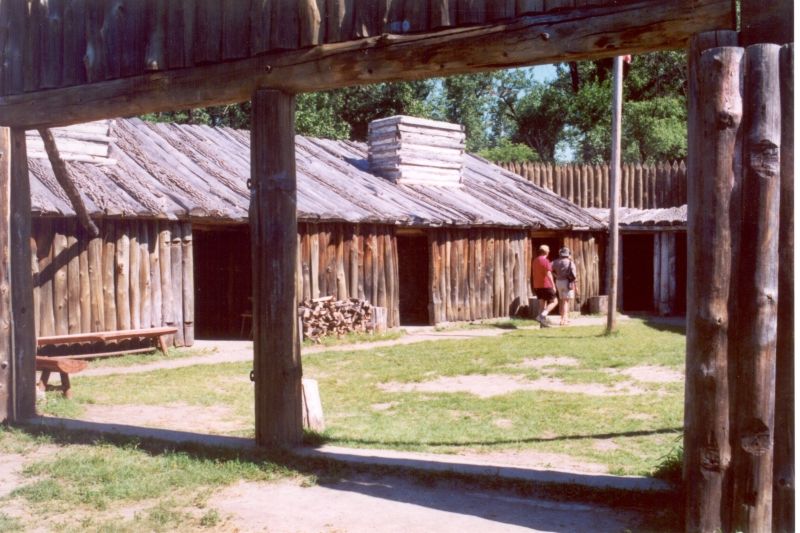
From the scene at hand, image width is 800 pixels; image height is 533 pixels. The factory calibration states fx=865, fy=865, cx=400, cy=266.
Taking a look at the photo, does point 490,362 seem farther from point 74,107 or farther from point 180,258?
point 74,107

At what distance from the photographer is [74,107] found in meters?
7.42

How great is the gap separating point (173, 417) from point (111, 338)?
5.32 metres

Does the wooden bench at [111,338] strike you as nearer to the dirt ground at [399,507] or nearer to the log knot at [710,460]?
the dirt ground at [399,507]

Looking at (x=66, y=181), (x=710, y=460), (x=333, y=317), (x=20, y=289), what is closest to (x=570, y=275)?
(x=333, y=317)

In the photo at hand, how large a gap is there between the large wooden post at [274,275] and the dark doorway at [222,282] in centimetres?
1067

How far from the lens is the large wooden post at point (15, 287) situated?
763 centimetres

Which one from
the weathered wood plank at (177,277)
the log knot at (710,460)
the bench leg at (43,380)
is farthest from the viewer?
the weathered wood plank at (177,277)

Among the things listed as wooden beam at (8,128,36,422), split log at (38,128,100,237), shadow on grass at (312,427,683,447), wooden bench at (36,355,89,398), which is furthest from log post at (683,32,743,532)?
wooden bench at (36,355,89,398)

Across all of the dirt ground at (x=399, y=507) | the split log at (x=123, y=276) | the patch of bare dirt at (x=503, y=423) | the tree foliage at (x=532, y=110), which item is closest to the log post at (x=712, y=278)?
the dirt ground at (x=399, y=507)

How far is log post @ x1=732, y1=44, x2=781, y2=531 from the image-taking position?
4312 mm

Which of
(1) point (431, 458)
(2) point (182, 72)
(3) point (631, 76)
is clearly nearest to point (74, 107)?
(2) point (182, 72)

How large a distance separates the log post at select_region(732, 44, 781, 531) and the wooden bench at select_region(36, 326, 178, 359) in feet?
34.2

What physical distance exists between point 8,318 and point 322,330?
8.80 m

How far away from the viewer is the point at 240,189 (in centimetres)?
1670
